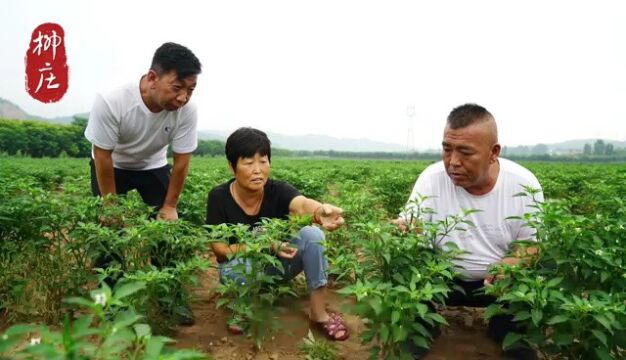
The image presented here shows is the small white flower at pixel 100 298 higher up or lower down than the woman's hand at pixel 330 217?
higher up

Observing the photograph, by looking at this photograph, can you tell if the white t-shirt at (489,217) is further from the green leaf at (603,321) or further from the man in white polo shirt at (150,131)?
the man in white polo shirt at (150,131)

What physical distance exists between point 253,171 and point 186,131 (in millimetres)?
1139

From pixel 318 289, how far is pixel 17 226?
205 cm

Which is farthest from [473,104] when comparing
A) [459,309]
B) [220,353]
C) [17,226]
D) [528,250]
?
[17,226]

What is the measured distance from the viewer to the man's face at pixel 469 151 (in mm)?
2641

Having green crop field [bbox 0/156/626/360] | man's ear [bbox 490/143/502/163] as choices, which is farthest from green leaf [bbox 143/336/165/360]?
man's ear [bbox 490/143/502/163]

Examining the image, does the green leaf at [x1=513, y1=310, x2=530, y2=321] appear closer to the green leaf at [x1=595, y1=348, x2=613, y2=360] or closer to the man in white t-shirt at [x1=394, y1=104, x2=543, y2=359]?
the green leaf at [x1=595, y1=348, x2=613, y2=360]

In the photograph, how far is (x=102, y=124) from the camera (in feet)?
11.6

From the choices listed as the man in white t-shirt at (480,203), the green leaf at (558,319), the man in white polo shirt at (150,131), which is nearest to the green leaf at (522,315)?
the green leaf at (558,319)

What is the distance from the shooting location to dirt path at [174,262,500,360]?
2994 mm

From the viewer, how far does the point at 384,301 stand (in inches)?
84.6

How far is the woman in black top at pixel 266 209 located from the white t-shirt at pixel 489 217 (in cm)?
63

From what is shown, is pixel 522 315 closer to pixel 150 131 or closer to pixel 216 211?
pixel 216 211

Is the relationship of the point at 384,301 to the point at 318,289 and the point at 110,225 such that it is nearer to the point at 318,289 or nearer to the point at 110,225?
the point at 318,289
